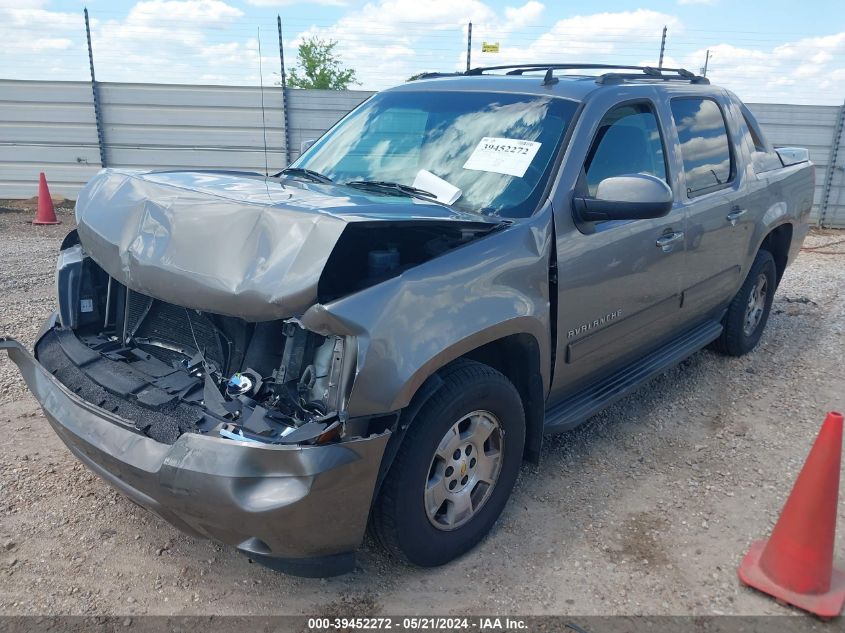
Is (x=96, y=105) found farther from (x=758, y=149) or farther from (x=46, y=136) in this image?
(x=758, y=149)

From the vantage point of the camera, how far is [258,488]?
2.14m

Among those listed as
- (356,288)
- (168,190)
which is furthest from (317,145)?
(356,288)

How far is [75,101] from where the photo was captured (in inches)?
483

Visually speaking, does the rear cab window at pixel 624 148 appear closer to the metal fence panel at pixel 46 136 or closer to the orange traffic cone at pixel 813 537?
the orange traffic cone at pixel 813 537

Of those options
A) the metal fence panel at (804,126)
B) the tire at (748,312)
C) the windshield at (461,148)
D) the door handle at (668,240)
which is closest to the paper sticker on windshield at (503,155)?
the windshield at (461,148)

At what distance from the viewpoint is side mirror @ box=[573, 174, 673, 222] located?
291cm

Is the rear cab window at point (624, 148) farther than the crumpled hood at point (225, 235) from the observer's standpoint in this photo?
Yes

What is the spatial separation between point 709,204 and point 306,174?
2.40 m

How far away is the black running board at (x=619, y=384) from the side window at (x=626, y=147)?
1063mm

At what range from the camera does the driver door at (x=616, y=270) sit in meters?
3.07

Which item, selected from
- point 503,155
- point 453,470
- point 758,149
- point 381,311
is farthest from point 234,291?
point 758,149

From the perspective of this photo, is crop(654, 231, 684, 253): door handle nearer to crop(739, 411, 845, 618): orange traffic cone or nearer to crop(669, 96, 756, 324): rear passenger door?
crop(669, 96, 756, 324): rear passenger door

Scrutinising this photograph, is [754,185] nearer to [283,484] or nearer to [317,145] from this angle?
[317,145]

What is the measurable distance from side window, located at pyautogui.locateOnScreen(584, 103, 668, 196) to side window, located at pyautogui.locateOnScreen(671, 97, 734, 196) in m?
0.28
